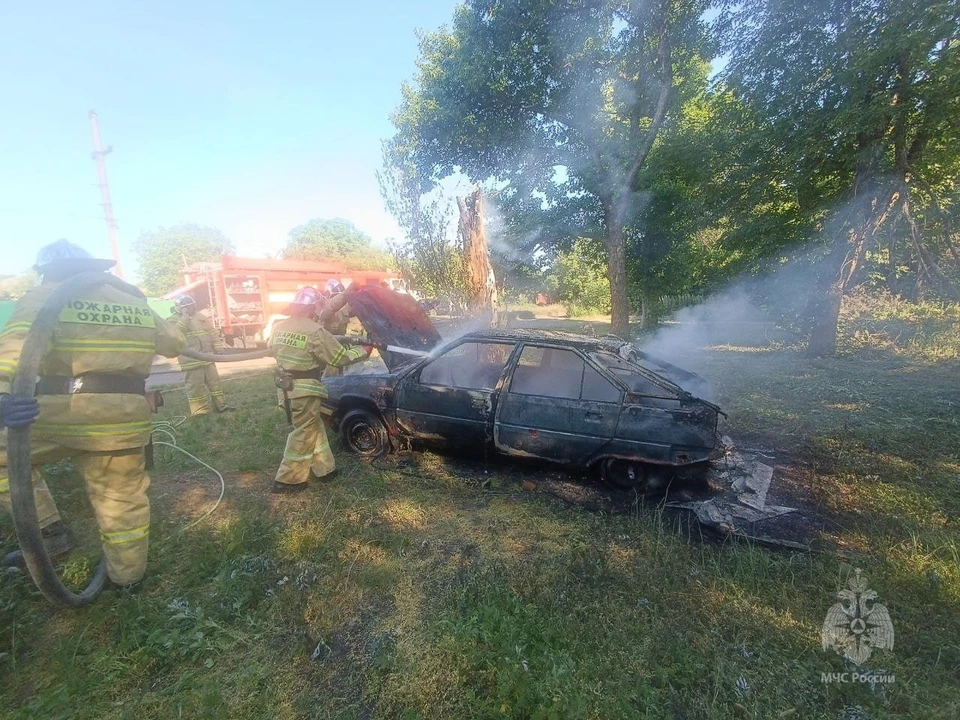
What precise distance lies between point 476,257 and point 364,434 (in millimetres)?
3547

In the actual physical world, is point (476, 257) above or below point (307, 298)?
above

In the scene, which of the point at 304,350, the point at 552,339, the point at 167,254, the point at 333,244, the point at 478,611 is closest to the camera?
the point at 478,611

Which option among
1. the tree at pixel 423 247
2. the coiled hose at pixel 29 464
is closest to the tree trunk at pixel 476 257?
the tree at pixel 423 247

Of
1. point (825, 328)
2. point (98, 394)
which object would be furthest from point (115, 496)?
point (825, 328)

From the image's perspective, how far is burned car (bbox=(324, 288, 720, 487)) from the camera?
3080mm

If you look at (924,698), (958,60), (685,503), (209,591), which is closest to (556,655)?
(924,698)

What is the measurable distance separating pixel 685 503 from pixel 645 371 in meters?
1.06

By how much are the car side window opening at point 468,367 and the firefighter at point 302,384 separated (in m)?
0.84

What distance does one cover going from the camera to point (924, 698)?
171 centimetres

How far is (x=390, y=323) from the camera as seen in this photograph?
195 inches

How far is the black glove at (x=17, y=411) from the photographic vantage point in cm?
194

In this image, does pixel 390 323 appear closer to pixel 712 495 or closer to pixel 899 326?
pixel 712 495

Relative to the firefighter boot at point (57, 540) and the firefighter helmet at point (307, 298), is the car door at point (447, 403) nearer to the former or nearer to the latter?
the firefighter helmet at point (307, 298)

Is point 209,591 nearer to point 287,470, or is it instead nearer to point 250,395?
point 287,470
